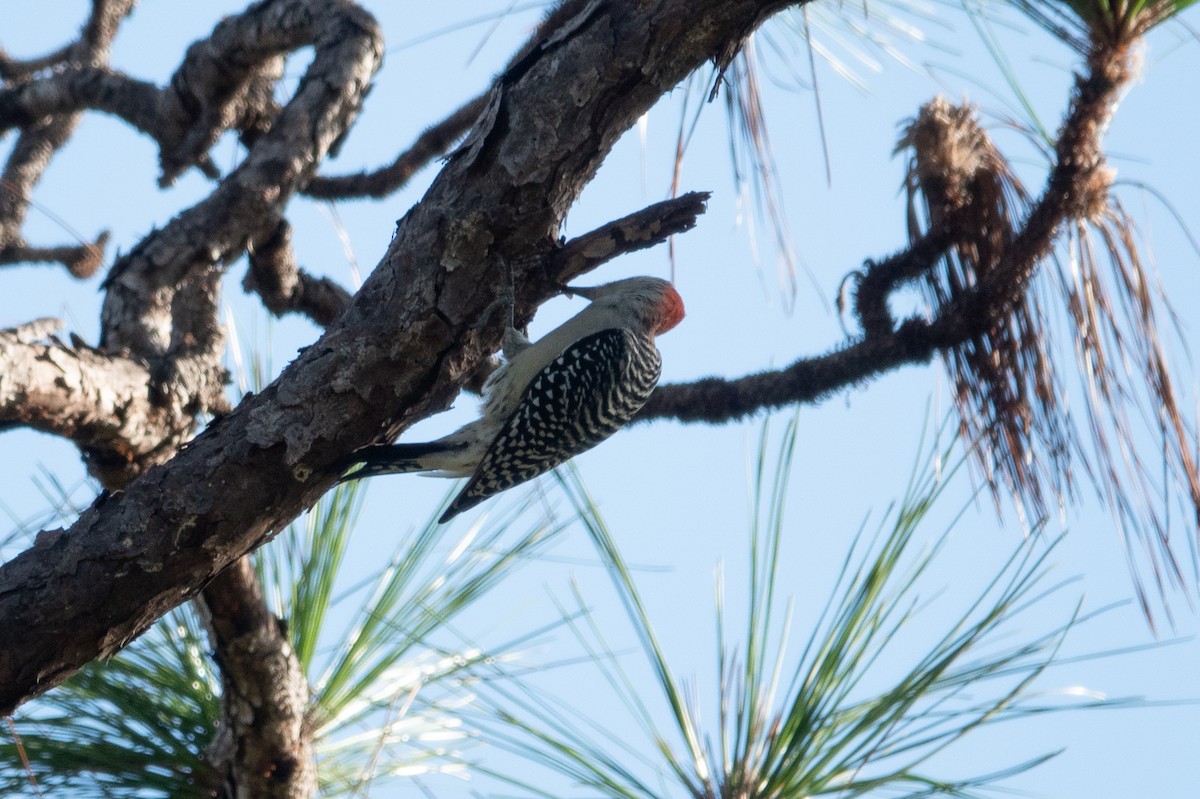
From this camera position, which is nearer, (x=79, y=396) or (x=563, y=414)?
(x=79, y=396)

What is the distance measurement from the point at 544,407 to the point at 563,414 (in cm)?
6

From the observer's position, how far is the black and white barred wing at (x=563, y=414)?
347 cm

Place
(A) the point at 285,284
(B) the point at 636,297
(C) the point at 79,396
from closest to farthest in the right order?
(C) the point at 79,396 → (A) the point at 285,284 → (B) the point at 636,297

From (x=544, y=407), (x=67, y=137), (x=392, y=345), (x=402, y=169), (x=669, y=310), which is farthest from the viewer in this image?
(x=67, y=137)

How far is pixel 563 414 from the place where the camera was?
352 centimetres

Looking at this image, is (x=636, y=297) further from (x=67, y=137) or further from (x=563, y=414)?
(x=67, y=137)

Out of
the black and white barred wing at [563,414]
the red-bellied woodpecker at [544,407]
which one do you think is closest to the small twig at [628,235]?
the red-bellied woodpecker at [544,407]

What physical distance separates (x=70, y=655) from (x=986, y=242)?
2.28 metres

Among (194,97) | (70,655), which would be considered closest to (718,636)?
(70,655)

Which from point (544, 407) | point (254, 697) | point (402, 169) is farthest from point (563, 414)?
point (254, 697)

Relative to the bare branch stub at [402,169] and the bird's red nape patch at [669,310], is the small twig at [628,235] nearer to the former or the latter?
the bare branch stub at [402,169]

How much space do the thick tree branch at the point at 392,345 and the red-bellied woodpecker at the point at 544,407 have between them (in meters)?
0.91

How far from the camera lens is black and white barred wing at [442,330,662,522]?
347 cm

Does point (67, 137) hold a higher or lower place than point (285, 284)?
higher
